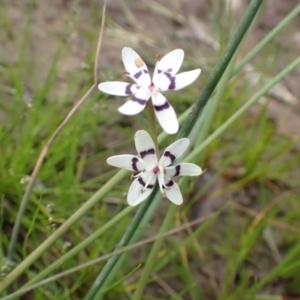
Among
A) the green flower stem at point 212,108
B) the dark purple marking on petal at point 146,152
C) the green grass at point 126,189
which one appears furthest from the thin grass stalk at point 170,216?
the dark purple marking on petal at point 146,152

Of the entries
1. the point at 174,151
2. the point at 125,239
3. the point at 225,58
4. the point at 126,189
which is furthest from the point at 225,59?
the point at 126,189

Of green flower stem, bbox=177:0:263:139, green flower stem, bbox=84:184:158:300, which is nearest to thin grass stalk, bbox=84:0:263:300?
green flower stem, bbox=177:0:263:139

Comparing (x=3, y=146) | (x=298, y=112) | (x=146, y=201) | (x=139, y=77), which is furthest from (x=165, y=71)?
(x=298, y=112)

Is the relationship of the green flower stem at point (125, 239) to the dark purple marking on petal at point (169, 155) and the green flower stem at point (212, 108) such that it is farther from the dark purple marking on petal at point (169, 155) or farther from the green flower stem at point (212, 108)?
the green flower stem at point (212, 108)

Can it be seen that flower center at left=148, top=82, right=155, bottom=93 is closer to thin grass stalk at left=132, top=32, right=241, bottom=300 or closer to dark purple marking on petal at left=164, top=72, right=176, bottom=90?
dark purple marking on petal at left=164, top=72, right=176, bottom=90

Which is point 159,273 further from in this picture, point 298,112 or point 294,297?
point 298,112

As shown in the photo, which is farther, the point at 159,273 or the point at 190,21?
the point at 190,21

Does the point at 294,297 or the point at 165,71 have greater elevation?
the point at 165,71
